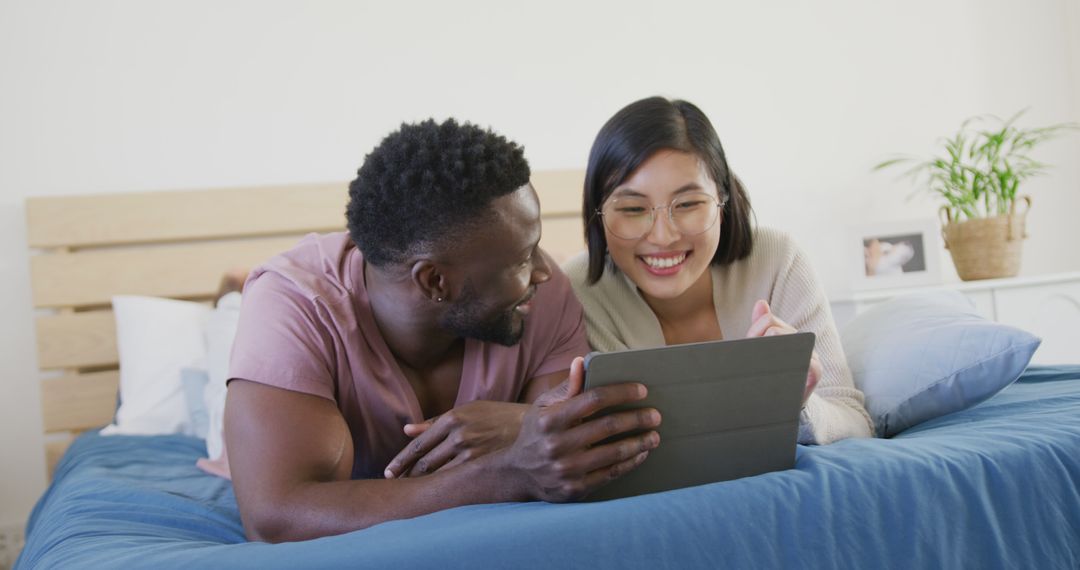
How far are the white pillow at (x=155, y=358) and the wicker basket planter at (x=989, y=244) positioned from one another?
244 cm

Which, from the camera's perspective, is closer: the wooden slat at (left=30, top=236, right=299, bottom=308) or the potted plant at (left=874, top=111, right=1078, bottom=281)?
the wooden slat at (left=30, top=236, right=299, bottom=308)

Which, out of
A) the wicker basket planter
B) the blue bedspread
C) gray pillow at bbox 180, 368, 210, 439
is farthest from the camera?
the wicker basket planter

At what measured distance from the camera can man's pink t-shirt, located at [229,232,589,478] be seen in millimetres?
1234

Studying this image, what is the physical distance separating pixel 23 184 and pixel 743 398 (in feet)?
8.39

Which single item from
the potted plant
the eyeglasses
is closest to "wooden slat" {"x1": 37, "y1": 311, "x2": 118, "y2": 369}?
the eyeglasses

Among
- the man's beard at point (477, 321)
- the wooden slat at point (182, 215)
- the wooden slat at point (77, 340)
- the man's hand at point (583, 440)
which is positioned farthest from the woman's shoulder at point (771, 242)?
the wooden slat at point (77, 340)

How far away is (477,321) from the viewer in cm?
132

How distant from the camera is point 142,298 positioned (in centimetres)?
278

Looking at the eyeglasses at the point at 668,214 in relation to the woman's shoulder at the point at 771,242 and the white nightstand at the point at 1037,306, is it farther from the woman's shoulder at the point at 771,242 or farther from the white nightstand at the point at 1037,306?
the white nightstand at the point at 1037,306

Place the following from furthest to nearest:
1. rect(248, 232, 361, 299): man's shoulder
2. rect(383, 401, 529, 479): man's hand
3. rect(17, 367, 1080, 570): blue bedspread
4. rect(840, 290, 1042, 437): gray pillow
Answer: rect(840, 290, 1042, 437): gray pillow → rect(248, 232, 361, 299): man's shoulder → rect(383, 401, 529, 479): man's hand → rect(17, 367, 1080, 570): blue bedspread

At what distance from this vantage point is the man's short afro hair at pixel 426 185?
1249 millimetres

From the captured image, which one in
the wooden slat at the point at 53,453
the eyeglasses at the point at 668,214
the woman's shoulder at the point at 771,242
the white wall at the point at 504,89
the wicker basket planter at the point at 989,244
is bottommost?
the wooden slat at the point at 53,453

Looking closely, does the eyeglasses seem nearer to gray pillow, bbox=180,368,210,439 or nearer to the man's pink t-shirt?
the man's pink t-shirt

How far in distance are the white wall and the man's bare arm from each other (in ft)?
6.39
